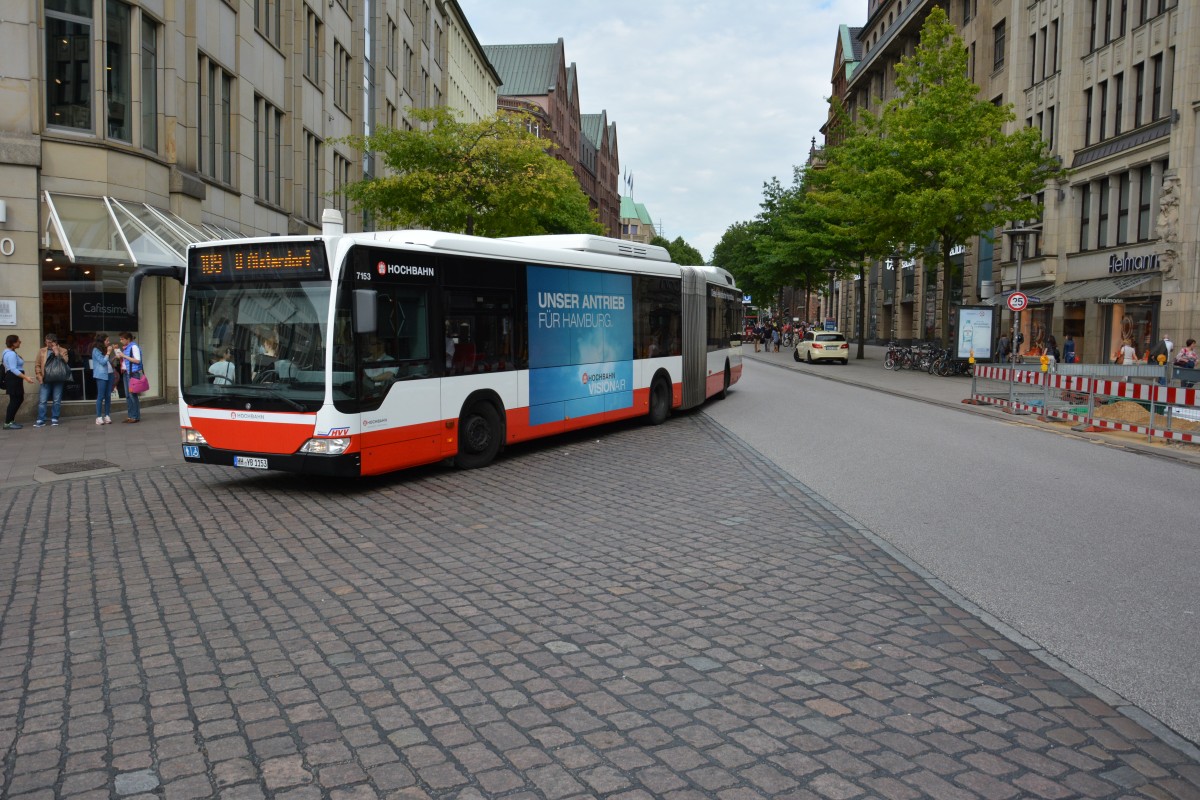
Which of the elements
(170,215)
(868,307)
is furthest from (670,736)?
(868,307)

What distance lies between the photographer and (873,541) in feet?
25.6

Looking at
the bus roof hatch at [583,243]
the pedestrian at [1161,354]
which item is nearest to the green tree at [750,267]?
the pedestrian at [1161,354]

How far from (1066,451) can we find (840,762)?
1231 cm

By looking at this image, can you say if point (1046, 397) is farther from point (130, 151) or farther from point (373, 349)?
point (130, 151)

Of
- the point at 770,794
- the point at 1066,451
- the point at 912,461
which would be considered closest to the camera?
the point at 770,794

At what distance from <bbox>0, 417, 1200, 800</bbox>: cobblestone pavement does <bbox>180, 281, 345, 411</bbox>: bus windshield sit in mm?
1648

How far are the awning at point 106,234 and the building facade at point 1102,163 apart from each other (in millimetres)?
27455

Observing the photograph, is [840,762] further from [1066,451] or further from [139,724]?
[1066,451]

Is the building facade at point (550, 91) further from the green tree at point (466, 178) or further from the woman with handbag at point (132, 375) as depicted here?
the woman with handbag at point (132, 375)

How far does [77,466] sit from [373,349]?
16.5 ft

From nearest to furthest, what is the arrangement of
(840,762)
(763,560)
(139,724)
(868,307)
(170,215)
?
(840,762) → (139,724) → (763,560) → (170,215) → (868,307)

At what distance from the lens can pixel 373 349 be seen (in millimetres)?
9969

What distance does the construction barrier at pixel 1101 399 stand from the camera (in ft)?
51.9

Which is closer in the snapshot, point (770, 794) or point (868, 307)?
point (770, 794)
